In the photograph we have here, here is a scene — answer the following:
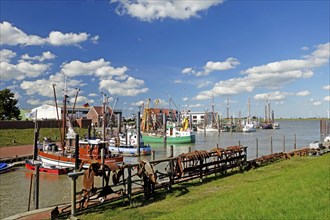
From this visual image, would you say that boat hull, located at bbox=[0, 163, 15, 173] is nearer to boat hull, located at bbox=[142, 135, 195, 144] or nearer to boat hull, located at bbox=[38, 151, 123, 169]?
boat hull, located at bbox=[38, 151, 123, 169]

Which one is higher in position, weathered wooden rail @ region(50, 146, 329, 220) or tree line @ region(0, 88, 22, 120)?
tree line @ region(0, 88, 22, 120)

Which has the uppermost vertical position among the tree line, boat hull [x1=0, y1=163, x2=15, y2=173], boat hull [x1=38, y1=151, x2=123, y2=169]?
the tree line

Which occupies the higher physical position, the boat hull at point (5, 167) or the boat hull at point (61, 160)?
the boat hull at point (61, 160)

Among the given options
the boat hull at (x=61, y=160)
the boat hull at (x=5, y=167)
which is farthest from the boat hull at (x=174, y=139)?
the boat hull at (x=5, y=167)

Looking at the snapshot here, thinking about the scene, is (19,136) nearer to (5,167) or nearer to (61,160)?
(5,167)

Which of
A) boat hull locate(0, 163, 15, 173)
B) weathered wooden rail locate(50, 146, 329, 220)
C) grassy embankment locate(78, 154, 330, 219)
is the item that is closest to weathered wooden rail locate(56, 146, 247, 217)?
weathered wooden rail locate(50, 146, 329, 220)

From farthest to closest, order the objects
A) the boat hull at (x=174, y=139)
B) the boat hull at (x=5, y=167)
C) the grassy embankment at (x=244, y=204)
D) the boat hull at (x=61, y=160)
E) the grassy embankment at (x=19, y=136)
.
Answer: the boat hull at (x=174, y=139)
the grassy embankment at (x=19, y=136)
the boat hull at (x=61, y=160)
the boat hull at (x=5, y=167)
the grassy embankment at (x=244, y=204)

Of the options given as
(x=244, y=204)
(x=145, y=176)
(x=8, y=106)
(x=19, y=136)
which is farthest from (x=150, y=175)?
(x=8, y=106)

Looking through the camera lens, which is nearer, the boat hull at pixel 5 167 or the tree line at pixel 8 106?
the boat hull at pixel 5 167

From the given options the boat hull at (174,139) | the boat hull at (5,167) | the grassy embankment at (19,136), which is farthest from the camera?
the boat hull at (174,139)

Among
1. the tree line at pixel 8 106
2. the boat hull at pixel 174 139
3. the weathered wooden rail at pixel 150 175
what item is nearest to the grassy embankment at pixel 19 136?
the tree line at pixel 8 106

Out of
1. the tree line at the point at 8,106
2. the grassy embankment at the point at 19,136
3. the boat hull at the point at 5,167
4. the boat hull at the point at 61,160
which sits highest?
the tree line at the point at 8,106

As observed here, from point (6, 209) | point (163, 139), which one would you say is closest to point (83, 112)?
point (163, 139)

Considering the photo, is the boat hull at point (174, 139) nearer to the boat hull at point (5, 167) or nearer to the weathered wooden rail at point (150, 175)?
the boat hull at point (5, 167)
